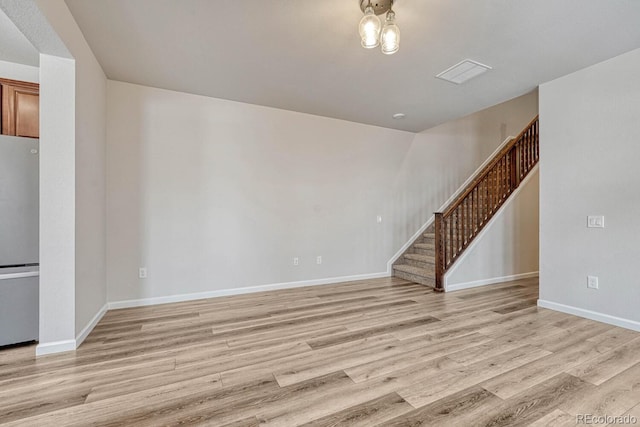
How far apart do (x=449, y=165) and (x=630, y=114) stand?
3.07 m

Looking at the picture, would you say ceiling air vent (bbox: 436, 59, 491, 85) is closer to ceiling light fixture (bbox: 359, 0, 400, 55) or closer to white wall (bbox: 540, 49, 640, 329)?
white wall (bbox: 540, 49, 640, 329)

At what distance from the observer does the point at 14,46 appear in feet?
8.05

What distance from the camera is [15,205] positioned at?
2270mm

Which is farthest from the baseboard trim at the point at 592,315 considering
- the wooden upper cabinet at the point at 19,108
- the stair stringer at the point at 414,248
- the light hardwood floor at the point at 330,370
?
the wooden upper cabinet at the point at 19,108

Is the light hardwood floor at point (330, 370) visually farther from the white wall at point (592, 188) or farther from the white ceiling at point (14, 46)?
the white ceiling at point (14, 46)

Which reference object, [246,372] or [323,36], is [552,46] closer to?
[323,36]

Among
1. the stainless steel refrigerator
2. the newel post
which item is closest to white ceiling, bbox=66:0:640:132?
the stainless steel refrigerator

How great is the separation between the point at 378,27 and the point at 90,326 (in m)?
3.41

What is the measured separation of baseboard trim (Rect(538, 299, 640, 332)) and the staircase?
1.17 meters

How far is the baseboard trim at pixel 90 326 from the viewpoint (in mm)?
2293

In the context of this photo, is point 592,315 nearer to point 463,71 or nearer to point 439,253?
point 439,253

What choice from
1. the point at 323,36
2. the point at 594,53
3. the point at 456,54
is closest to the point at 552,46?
the point at 594,53

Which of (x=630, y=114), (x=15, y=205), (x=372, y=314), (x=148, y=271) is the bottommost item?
(x=372, y=314)

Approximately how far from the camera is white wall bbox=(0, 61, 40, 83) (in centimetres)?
267
